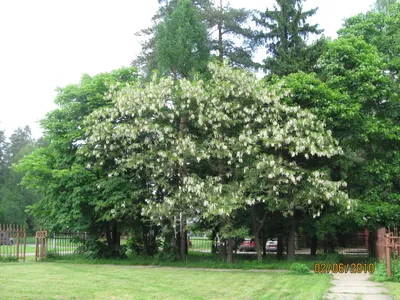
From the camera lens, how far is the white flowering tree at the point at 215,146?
61.4 feet

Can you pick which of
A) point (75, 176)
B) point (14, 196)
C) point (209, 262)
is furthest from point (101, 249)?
point (14, 196)

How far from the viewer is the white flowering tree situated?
61.4 ft

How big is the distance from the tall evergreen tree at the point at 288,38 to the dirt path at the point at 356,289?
489 inches

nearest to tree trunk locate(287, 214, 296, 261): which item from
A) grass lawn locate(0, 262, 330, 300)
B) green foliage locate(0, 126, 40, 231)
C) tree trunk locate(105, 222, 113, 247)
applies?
grass lawn locate(0, 262, 330, 300)

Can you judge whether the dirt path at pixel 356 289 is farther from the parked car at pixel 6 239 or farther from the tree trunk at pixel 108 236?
the parked car at pixel 6 239

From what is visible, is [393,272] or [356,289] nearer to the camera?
[356,289]

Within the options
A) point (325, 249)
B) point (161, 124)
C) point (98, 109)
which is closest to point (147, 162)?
point (161, 124)

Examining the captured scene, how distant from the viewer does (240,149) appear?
19.0 meters

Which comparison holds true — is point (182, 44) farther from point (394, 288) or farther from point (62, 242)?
point (394, 288)

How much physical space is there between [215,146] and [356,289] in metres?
8.98

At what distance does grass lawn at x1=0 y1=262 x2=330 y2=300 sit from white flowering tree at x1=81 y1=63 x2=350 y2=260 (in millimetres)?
3859

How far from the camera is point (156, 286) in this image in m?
12.6

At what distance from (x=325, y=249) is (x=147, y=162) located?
15756 mm

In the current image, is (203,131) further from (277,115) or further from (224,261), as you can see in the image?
(224,261)
